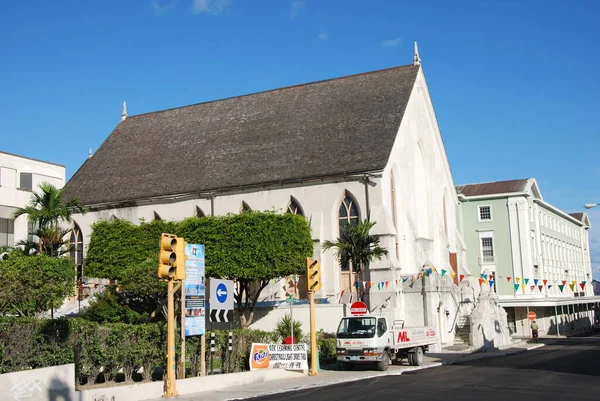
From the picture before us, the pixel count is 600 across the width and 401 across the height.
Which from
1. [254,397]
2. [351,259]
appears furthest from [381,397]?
[351,259]

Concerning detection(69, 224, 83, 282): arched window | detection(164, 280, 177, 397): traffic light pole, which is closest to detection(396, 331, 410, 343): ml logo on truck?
detection(164, 280, 177, 397): traffic light pole

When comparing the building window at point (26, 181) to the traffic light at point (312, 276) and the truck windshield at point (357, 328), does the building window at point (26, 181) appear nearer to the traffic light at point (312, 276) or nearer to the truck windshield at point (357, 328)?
the truck windshield at point (357, 328)

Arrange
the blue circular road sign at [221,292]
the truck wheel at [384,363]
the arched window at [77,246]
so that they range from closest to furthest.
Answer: the blue circular road sign at [221,292]
the truck wheel at [384,363]
the arched window at [77,246]

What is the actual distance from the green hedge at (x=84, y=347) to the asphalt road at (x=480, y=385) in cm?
492

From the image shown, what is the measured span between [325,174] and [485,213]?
3034 centimetres

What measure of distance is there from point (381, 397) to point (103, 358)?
8.47 m

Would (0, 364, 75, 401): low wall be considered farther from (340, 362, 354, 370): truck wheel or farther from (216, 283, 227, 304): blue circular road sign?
(340, 362, 354, 370): truck wheel

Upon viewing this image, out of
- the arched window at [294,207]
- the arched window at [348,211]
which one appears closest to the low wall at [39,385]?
the arched window at [348,211]

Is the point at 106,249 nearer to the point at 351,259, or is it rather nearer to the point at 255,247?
the point at 255,247

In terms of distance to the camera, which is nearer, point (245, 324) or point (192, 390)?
point (192, 390)

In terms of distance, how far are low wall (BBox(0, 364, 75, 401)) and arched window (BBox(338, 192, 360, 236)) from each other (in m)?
25.4

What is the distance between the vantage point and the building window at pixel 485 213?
65562mm

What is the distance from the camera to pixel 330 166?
40781mm

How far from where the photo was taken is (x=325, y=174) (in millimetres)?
40250
